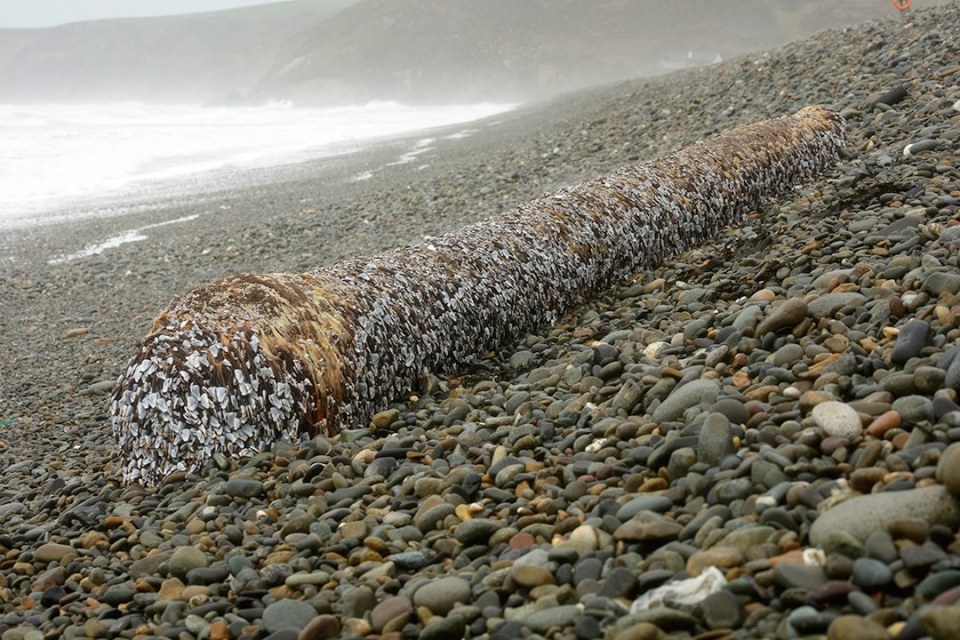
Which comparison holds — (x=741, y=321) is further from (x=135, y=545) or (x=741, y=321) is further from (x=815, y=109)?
(x=815, y=109)

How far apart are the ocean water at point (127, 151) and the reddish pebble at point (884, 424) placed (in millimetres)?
14786

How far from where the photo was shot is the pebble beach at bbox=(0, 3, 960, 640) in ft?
5.96

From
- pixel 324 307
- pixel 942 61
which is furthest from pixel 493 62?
pixel 324 307

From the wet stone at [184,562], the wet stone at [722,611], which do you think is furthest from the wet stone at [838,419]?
the wet stone at [184,562]

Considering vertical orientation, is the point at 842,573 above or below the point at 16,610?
above

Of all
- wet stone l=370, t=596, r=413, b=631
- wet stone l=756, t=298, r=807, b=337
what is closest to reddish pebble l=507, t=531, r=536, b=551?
wet stone l=370, t=596, r=413, b=631

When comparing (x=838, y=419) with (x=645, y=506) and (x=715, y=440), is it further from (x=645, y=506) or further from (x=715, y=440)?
(x=645, y=506)

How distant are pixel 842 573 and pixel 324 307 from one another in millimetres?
2761

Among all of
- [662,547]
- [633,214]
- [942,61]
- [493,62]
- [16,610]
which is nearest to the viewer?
[662,547]

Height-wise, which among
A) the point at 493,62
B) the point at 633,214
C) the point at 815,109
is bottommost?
the point at 633,214

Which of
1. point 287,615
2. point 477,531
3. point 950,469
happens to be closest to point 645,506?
point 477,531

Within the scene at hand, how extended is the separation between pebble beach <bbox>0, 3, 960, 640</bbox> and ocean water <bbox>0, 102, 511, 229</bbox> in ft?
41.7

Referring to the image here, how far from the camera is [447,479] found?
288cm

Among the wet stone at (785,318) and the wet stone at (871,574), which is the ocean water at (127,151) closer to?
the wet stone at (785,318)
